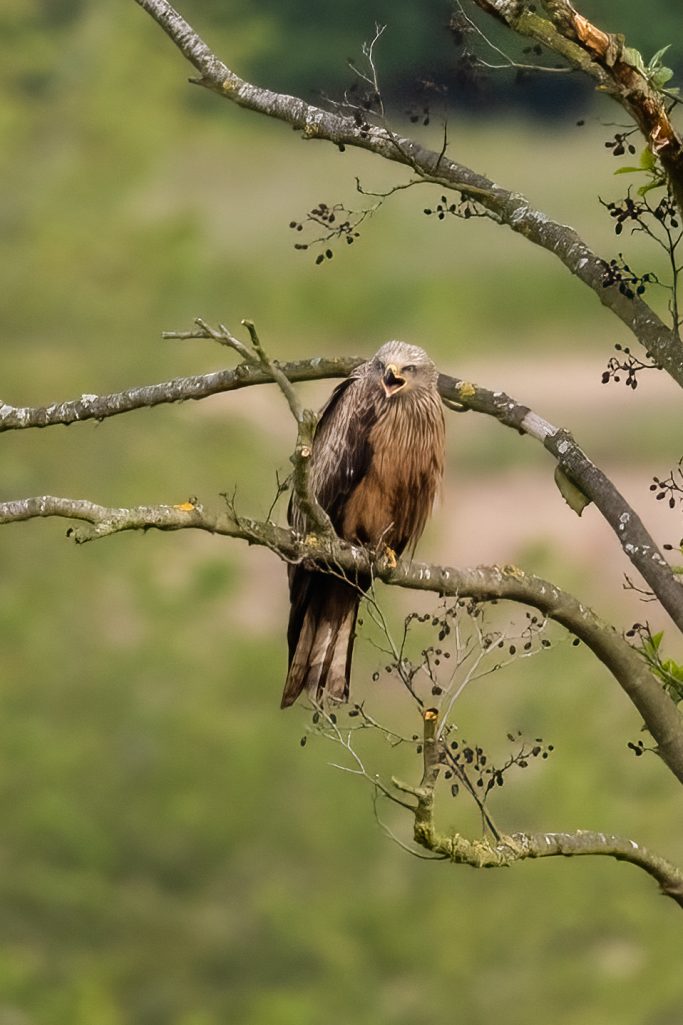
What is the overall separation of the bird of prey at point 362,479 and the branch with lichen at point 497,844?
155 centimetres

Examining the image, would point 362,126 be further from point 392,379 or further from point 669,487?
point 669,487

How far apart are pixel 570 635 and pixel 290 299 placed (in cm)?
1762

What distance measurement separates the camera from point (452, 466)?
18828 millimetres

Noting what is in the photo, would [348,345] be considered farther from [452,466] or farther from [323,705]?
[323,705]

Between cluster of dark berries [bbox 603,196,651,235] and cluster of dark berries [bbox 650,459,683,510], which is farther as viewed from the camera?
cluster of dark berries [bbox 650,459,683,510]

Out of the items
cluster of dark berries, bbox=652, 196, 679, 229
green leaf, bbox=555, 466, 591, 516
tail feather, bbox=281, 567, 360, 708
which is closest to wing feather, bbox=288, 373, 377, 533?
tail feather, bbox=281, 567, 360, 708

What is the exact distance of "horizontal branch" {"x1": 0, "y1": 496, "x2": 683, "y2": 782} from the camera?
15.1 feet

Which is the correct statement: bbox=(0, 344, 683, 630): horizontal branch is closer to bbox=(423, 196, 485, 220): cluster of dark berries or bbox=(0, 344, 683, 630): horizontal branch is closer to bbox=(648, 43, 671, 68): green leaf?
bbox=(423, 196, 485, 220): cluster of dark berries

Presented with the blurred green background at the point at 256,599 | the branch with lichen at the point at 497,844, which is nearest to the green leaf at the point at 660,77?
the branch with lichen at the point at 497,844


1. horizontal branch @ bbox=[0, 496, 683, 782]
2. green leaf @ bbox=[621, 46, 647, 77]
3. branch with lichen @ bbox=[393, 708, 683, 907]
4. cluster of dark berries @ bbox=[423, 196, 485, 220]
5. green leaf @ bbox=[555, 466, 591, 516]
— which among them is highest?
cluster of dark berries @ bbox=[423, 196, 485, 220]

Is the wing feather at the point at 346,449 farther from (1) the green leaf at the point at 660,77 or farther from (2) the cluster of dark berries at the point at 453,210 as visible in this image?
(1) the green leaf at the point at 660,77

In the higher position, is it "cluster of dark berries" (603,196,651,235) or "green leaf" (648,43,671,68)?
"green leaf" (648,43,671,68)

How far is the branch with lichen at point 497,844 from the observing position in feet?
14.2

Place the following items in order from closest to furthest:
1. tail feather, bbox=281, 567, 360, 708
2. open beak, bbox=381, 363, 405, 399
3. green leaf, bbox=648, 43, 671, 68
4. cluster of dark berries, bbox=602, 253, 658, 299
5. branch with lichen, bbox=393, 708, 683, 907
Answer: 1. branch with lichen, bbox=393, 708, 683, 907
2. green leaf, bbox=648, 43, 671, 68
3. cluster of dark berries, bbox=602, 253, 658, 299
4. tail feather, bbox=281, 567, 360, 708
5. open beak, bbox=381, 363, 405, 399
